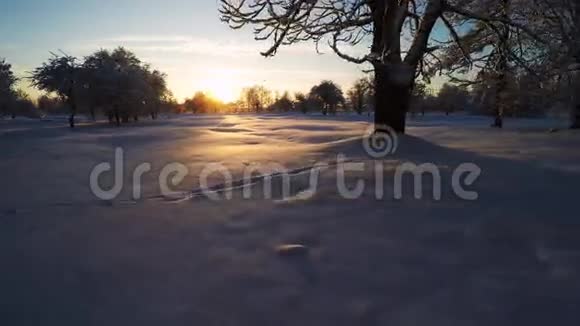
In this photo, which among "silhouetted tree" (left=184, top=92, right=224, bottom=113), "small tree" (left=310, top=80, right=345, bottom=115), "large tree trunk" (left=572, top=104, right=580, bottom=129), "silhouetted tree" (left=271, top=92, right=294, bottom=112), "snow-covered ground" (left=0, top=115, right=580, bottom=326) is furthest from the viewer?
"silhouetted tree" (left=184, top=92, right=224, bottom=113)


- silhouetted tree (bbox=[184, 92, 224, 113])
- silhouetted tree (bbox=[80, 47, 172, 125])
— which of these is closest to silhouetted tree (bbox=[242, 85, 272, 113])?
silhouetted tree (bbox=[184, 92, 224, 113])

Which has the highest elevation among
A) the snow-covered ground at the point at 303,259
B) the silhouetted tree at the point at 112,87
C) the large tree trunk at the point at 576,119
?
the silhouetted tree at the point at 112,87

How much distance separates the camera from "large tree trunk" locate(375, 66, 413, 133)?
27.2ft

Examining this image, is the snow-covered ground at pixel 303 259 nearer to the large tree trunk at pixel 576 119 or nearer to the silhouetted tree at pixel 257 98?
the large tree trunk at pixel 576 119

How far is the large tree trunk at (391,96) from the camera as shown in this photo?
8.29 m

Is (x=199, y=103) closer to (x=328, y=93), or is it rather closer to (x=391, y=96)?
(x=328, y=93)

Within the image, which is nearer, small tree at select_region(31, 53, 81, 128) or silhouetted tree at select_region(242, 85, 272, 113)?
small tree at select_region(31, 53, 81, 128)

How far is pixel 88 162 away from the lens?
721 cm

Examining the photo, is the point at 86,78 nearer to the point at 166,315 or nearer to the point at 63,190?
the point at 63,190

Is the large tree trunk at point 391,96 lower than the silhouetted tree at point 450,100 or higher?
lower

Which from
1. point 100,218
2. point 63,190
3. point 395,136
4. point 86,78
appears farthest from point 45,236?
point 86,78

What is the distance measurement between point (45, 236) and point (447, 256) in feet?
9.55

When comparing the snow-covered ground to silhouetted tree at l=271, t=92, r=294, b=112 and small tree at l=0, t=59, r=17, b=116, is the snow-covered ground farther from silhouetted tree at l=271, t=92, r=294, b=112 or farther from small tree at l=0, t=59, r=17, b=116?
silhouetted tree at l=271, t=92, r=294, b=112

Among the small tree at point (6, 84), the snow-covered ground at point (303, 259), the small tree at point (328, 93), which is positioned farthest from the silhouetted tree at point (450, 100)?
the snow-covered ground at point (303, 259)
